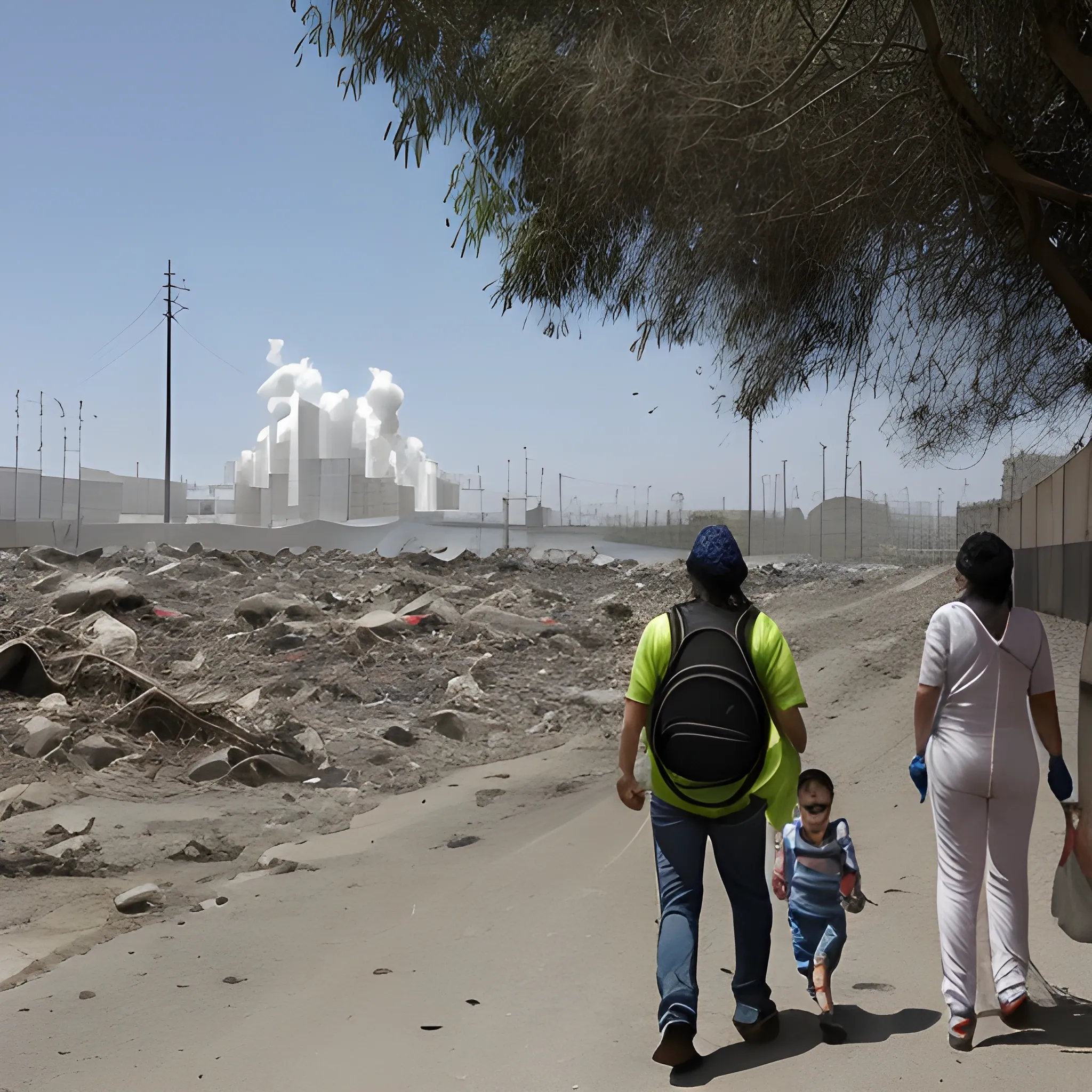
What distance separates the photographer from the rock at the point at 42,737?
26.9 ft

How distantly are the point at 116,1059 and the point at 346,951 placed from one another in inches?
42.2

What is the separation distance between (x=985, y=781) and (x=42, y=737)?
7364mm

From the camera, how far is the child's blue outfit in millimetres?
3004

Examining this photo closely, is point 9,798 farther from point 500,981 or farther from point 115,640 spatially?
point 500,981

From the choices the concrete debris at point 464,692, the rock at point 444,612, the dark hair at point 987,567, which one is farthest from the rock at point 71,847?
the rock at point 444,612

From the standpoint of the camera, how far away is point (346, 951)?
4.46 metres

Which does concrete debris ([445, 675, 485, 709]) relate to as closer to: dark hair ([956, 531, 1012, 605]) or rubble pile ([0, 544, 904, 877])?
rubble pile ([0, 544, 904, 877])

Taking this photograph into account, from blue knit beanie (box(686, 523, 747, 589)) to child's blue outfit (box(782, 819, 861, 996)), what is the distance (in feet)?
2.31

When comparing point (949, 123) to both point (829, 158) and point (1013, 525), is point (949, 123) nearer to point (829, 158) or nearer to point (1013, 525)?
point (829, 158)

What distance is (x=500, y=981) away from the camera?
3.84m

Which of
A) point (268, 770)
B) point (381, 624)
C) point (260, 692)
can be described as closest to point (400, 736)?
point (268, 770)

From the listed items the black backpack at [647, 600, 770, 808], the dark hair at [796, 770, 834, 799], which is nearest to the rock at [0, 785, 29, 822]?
the black backpack at [647, 600, 770, 808]

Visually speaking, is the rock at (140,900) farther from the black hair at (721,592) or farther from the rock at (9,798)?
the black hair at (721,592)

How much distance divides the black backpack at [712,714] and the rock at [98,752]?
249 inches
